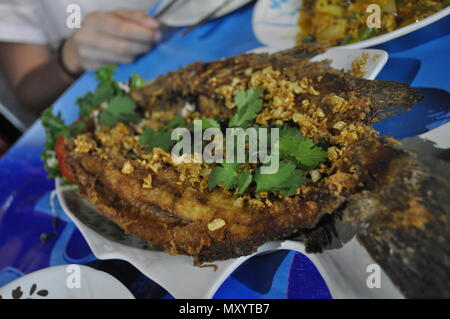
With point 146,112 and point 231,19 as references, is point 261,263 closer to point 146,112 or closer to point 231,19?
point 146,112

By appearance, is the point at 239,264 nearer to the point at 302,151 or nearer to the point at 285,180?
the point at 285,180

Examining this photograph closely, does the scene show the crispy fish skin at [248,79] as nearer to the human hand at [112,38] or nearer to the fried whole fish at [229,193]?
the fried whole fish at [229,193]

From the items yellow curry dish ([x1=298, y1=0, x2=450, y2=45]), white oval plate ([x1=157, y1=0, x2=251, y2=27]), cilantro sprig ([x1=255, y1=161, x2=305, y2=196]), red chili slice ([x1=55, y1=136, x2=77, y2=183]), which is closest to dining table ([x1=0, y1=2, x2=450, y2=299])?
white oval plate ([x1=157, y1=0, x2=251, y2=27])

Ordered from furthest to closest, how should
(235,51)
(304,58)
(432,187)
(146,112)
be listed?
1. (235,51)
2. (146,112)
3. (304,58)
4. (432,187)

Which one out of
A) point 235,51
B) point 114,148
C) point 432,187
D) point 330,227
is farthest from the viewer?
point 235,51

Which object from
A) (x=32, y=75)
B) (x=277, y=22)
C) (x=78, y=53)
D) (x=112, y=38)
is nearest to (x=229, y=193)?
(x=277, y=22)

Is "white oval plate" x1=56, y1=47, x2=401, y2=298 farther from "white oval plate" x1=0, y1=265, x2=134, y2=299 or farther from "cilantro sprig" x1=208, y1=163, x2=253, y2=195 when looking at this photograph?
"cilantro sprig" x1=208, y1=163, x2=253, y2=195

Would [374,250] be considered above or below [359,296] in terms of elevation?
above

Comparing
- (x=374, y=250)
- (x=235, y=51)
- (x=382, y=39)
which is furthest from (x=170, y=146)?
(x=235, y=51)
